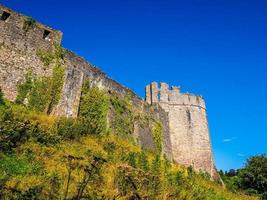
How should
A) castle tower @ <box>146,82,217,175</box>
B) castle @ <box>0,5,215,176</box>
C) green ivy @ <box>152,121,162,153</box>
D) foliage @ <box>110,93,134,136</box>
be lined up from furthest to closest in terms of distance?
castle tower @ <box>146,82,217,175</box>, green ivy @ <box>152,121,162,153</box>, foliage @ <box>110,93,134,136</box>, castle @ <box>0,5,215,176</box>

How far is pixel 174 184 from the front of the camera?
38.5 ft

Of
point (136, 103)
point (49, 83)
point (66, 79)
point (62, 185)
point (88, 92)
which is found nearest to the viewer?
point (62, 185)

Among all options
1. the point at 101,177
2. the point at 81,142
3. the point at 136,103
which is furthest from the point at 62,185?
the point at 136,103

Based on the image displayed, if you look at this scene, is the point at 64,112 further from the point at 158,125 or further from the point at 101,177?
the point at 158,125

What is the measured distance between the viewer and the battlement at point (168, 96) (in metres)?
32.7

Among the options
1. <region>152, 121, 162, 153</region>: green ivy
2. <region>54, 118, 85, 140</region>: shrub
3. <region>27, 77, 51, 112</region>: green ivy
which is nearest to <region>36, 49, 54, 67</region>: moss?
<region>27, 77, 51, 112</region>: green ivy

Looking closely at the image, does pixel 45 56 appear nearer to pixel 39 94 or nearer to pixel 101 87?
pixel 39 94

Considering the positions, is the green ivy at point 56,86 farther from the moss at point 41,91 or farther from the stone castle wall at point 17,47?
the stone castle wall at point 17,47

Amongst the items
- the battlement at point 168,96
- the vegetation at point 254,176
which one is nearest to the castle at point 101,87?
the battlement at point 168,96

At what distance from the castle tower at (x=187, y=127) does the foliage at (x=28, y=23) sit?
55.0 feet

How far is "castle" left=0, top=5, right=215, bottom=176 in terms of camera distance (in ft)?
53.9

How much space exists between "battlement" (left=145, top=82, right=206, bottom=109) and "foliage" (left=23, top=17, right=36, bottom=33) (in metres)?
16.7

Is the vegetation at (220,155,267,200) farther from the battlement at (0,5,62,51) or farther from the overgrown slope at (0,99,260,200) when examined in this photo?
the battlement at (0,5,62,51)

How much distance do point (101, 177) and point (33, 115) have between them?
5.47m
